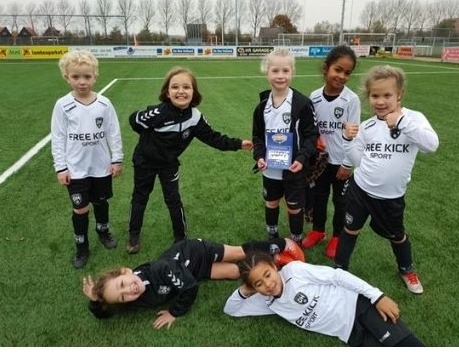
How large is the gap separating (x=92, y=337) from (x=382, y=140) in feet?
7.48

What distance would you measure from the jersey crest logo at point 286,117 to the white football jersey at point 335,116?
346mm

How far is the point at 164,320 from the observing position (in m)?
2.72

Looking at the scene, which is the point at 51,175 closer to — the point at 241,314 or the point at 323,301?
the point at 241,314

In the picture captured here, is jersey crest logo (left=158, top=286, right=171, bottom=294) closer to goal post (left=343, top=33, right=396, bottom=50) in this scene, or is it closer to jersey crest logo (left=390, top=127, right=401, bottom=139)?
jersey crest logo (left=390, top=127, right=401, bottom=139)

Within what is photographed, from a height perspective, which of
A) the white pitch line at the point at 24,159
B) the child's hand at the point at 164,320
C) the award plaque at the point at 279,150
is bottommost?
the child's hand at the point at 164,320

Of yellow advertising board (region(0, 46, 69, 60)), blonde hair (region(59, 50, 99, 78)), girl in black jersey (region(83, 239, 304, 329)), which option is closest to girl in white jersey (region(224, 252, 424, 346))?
girl in black jersey (region(83, 239, 304, 329))

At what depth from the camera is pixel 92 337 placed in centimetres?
260

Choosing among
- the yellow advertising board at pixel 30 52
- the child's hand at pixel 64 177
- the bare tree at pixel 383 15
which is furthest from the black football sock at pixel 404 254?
the bare tree at pixel 383 15

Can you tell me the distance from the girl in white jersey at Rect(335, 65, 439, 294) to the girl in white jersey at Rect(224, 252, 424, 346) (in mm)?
505

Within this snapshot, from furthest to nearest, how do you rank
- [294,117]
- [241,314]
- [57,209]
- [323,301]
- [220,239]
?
[57,209], [220,239], [294,117], [241,314], [323,301]

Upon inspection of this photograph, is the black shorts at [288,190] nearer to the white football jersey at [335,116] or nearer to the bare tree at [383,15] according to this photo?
the white football jersey at [335,116]

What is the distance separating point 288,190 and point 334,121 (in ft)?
2.16

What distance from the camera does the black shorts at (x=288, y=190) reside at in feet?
10.6

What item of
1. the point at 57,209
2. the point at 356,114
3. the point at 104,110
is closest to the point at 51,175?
the point at 57,209
